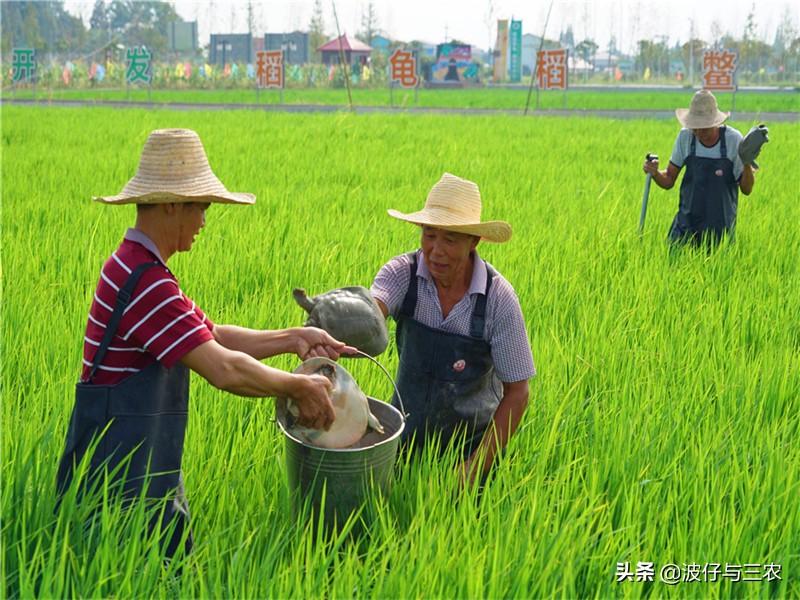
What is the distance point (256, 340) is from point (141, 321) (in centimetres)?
39

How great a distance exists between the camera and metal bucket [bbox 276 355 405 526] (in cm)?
178

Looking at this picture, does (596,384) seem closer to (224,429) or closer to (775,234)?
(224,429)

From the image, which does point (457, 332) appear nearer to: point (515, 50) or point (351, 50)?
point (351, 50)

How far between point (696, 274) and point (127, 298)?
334cm

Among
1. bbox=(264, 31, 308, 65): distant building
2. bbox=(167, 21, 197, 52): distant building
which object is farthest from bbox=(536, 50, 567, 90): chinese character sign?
bbox=(167, 21, 197, 52): distant building

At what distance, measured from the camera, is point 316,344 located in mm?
1936

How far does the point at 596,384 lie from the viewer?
289cm

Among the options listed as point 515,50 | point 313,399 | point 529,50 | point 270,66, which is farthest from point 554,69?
point 529,50

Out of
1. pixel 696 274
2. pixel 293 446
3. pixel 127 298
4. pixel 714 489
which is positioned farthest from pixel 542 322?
pixel 127 298

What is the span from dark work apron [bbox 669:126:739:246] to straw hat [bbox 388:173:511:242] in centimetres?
285

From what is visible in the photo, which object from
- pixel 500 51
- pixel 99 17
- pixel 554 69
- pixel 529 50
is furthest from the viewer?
pixel 99 17

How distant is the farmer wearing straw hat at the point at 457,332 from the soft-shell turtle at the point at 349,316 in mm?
286

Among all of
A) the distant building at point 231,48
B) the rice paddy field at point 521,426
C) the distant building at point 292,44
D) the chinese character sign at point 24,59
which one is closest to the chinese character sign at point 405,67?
A: the chinese character sign at point 24,59

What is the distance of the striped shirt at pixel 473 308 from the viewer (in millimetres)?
2166
